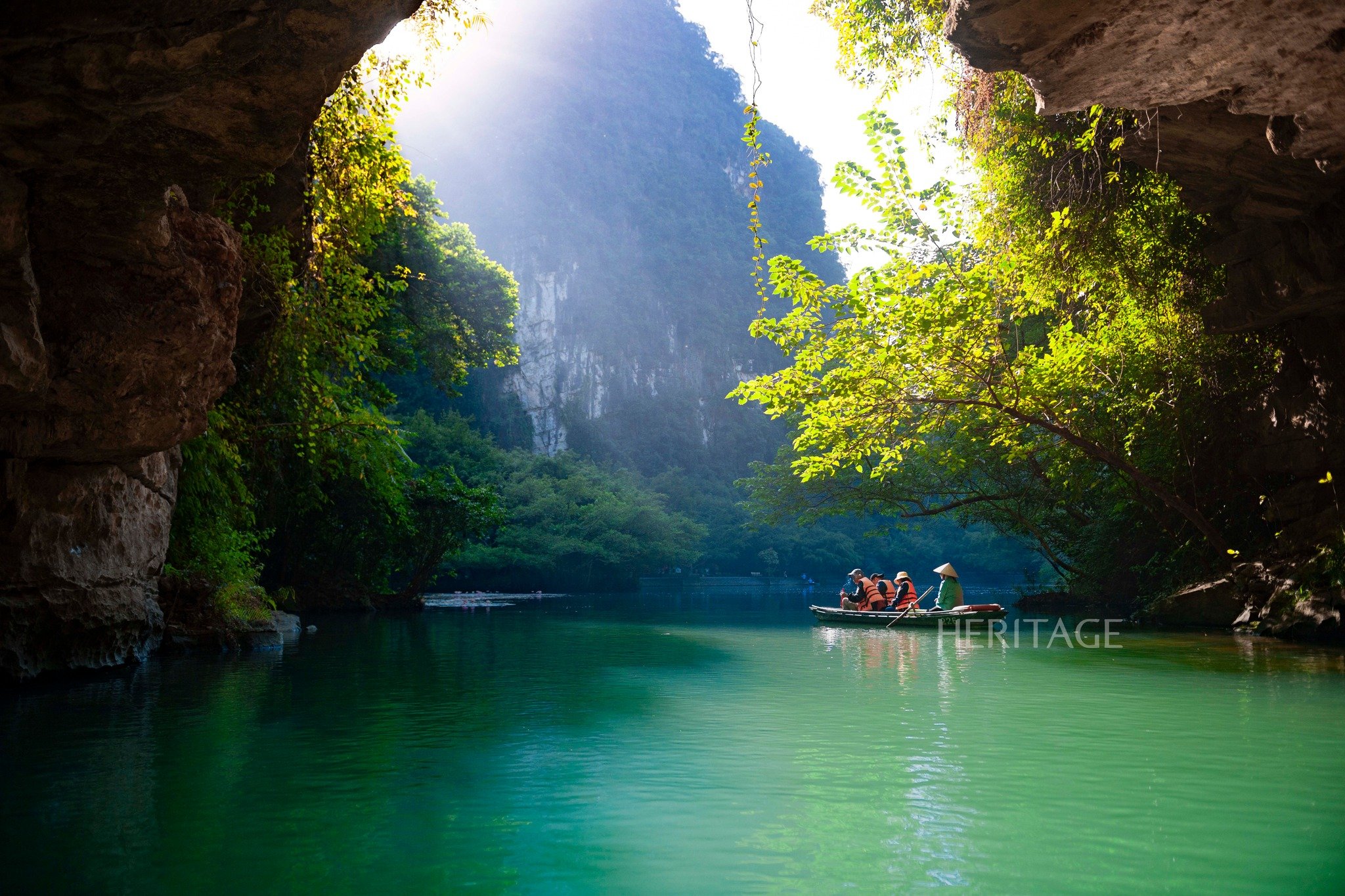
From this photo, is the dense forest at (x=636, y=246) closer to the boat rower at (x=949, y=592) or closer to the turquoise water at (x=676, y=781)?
the boat rower at (x=949, y=592)

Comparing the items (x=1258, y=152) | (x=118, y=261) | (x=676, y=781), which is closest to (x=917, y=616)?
(x=1258, y=152)

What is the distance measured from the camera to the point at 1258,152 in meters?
8.52

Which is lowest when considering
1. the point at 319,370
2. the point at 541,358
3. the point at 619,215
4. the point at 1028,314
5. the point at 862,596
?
the point at 862,596

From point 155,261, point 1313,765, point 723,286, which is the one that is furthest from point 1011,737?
point 723,286

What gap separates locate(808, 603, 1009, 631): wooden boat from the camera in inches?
552

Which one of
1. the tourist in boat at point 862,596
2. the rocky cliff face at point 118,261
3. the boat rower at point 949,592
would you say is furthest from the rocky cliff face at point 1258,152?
the tourist in boat at point 862,596

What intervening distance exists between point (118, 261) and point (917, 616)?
12.3m

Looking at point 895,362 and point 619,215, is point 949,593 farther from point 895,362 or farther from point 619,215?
point 619,215

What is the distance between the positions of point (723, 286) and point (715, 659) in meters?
67.5

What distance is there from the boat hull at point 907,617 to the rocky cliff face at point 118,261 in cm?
1068

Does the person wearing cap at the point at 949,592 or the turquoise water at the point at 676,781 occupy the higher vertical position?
the person wearing cap at the point at 949,592

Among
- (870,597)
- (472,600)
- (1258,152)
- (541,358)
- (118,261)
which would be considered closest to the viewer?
(118,261)

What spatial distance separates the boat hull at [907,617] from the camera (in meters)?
14.1

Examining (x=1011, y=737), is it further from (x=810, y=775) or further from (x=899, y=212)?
(x=899, y=212)
